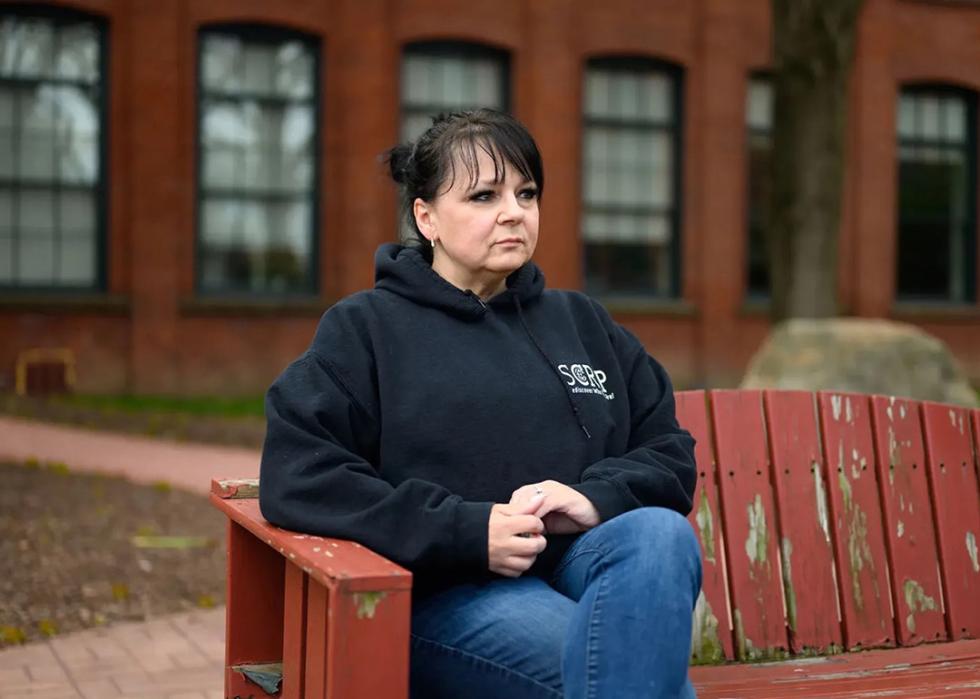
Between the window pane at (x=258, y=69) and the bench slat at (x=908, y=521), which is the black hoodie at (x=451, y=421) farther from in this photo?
the window pane at (x=258, y=69)

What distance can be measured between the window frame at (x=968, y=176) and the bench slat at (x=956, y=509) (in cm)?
1475

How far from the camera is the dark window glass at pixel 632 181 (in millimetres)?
16797

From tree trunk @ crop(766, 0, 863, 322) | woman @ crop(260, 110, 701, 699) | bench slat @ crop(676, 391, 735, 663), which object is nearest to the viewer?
woman @ crop(260, 110, 701, 699)

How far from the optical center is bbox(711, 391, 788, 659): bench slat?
343cm

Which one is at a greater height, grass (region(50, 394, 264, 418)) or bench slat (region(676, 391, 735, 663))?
bench slat (region(676, 391, 735, 663))

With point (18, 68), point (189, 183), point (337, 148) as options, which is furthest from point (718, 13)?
point (18, 68)

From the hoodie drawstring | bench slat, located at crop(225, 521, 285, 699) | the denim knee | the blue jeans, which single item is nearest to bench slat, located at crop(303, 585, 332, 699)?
the blue jeans

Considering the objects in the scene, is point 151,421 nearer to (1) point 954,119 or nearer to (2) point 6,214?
(2) point 6,214

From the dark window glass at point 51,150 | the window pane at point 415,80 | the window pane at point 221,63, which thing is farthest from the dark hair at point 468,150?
the window pane at point 415,80

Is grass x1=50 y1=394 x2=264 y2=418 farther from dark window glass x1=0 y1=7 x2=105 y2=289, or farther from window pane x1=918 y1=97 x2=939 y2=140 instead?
window pane x1=918 y1=97 x2=939 y2=140

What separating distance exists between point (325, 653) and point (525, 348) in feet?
3.04

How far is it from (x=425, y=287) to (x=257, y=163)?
12708mm

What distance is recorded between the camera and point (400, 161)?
326cm

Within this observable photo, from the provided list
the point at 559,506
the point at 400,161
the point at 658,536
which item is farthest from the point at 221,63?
the point at 658,536
